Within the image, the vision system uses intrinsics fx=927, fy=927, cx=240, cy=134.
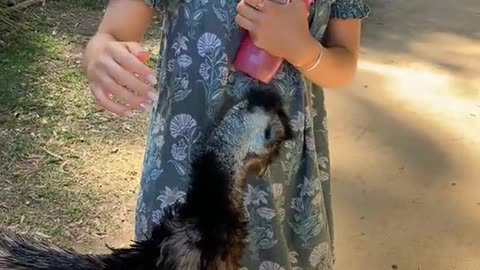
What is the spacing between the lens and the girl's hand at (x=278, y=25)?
121cm

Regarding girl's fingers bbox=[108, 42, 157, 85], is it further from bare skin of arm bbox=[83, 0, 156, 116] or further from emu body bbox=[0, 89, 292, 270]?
emu body bbox=[0, 89, 292, 270]

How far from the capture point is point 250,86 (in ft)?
4.30

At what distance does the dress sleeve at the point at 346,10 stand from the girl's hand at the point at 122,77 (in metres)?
0.36

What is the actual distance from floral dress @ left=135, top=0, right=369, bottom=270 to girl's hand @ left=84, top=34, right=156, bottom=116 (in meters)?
0.18

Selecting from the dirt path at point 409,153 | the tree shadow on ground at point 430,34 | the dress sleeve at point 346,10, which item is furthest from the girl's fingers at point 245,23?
the tree shadow on ground at point 430,34

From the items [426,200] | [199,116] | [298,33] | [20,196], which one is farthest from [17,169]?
[298,33]

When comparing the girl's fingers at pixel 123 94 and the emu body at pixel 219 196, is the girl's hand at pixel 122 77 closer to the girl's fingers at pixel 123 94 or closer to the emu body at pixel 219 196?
the girl's fingers at pixel 123 94

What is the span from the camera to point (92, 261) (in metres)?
1.29

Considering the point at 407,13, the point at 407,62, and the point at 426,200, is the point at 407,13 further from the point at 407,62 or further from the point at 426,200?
the point at 426,200

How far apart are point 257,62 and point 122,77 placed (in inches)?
7.6

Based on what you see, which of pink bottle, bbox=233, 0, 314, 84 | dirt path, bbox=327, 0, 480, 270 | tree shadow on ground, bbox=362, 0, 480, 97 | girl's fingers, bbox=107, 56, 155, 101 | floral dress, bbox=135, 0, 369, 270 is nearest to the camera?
girl's fingers, bbox=107, 56, 155, 101

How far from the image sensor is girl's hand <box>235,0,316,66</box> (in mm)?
1212

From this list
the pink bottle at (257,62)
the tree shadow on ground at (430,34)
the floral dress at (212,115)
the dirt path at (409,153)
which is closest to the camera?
the pink bottle at (257,62)

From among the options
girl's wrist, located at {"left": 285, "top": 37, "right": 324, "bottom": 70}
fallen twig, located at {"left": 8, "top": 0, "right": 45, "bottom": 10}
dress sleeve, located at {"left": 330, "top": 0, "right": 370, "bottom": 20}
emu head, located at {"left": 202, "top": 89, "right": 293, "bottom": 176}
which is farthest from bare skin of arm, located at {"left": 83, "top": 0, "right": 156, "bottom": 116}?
fallen twig, located at {"left": 8, "top": 0, "right": 45, "bottom": 10}
